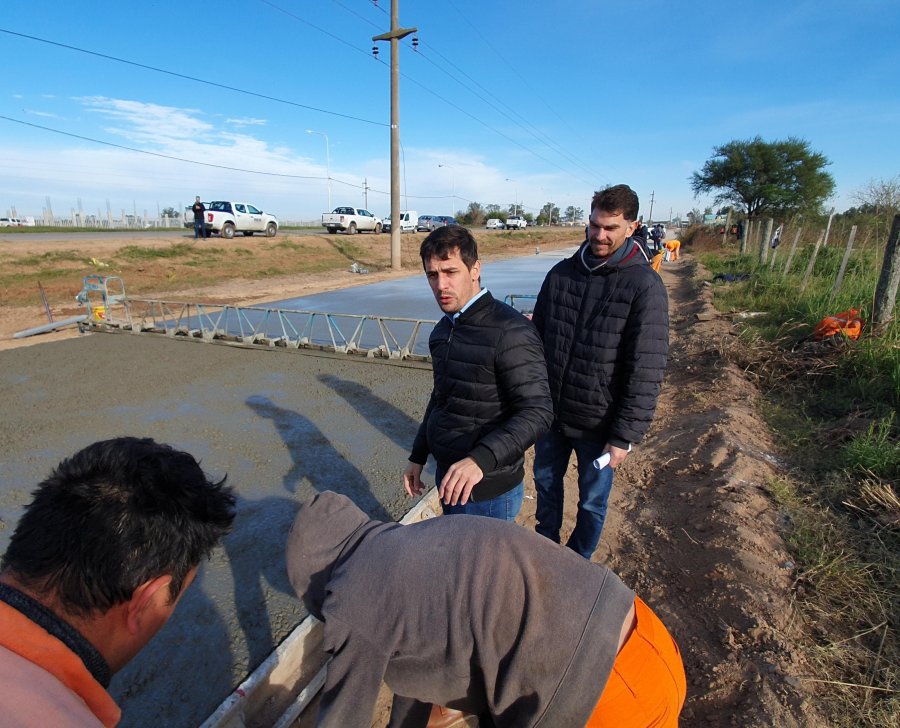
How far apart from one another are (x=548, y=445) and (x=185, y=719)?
189cm

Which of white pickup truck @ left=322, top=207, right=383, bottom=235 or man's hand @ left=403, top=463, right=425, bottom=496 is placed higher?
white pickup truck @ left=322, top=207, right=383, bottom=235

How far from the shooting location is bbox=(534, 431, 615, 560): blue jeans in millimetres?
2416

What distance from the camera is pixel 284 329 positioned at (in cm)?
747

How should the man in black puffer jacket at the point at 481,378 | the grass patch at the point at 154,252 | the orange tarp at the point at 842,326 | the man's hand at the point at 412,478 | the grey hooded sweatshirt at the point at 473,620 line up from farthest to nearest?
1. the grass patch at the point at 154,252
2. the orange tarp at the point at 842,326
3. the man's hand at the point at 412,478
4. the man in black puffer jacket at the point at 481,378
5. the grey hooded sweatshirt at the point at 473,620

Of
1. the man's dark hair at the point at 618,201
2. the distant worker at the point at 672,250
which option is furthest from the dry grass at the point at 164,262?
the man's dark hair at the point at 618,201

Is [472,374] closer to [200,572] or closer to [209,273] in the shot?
Result: [200,572]

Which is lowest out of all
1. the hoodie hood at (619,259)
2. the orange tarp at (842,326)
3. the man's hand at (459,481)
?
the orange tarp at (842,326)

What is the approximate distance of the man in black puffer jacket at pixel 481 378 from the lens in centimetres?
177

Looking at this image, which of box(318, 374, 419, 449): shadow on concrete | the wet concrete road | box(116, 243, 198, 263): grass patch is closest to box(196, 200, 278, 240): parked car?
box(116, 243, 198, 263): grass patch

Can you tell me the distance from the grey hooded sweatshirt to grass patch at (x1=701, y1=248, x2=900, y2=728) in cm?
150

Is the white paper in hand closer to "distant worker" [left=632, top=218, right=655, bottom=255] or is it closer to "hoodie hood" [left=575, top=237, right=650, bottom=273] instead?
"hoodie hood" [left=575, top=237, right=650, bottom=273]

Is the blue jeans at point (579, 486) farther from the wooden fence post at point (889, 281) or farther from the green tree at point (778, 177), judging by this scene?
the green tree at point (778, 177)

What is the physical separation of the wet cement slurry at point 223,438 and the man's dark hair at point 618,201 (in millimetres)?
2196

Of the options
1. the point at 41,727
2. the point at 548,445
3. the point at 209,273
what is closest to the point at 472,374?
the point at 548,445
